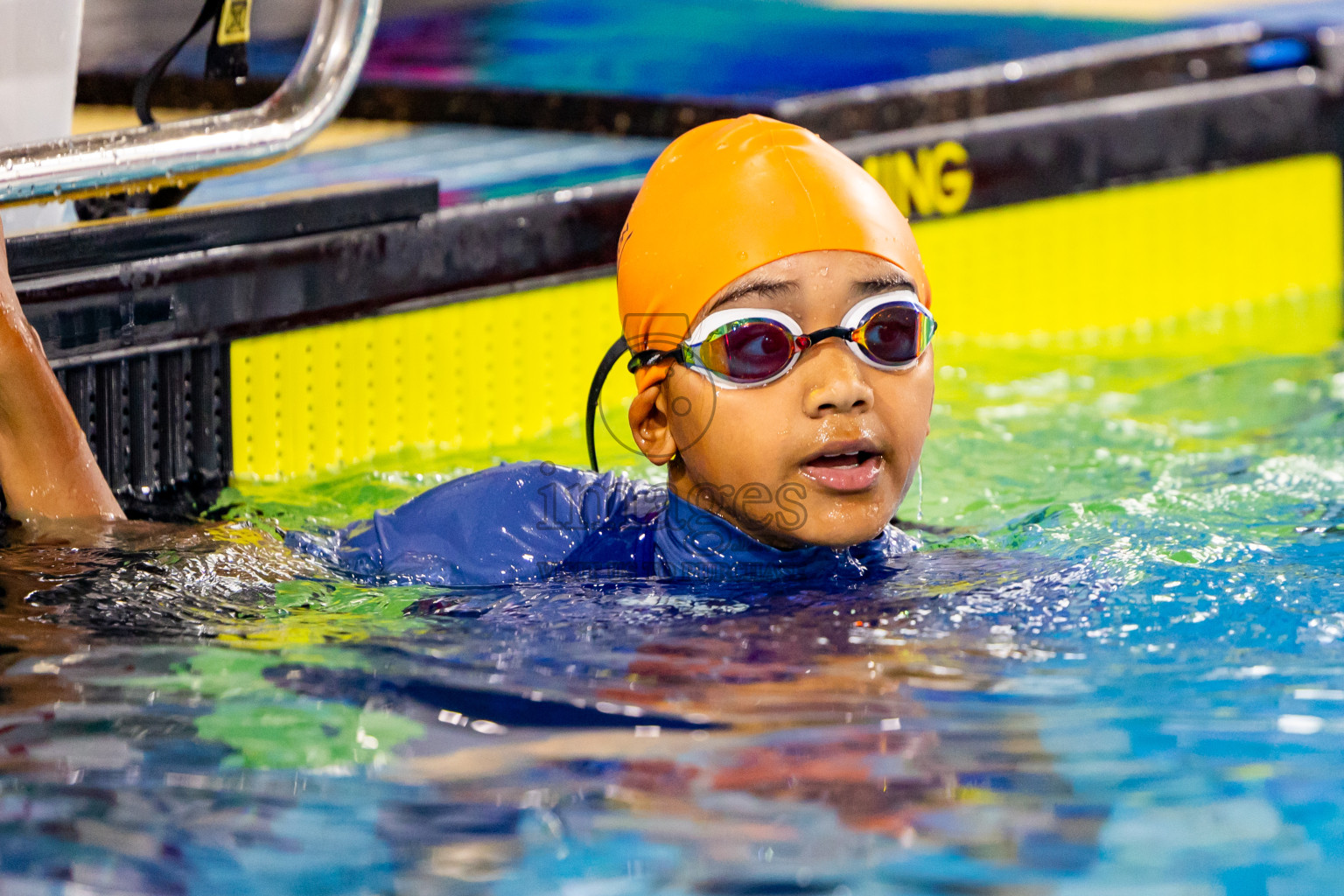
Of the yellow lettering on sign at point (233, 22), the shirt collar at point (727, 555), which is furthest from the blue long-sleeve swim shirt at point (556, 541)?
the yellow lettering on sign at point (233, 22)

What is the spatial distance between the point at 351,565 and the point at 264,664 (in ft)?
1.82

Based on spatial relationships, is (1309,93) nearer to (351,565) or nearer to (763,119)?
(763,119)

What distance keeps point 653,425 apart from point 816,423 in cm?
32

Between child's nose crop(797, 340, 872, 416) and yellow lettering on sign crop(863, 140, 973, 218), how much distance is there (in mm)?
2174

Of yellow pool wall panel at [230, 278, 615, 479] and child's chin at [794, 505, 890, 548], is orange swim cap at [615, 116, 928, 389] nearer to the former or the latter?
child's chin at [794, 505, 890, 548]

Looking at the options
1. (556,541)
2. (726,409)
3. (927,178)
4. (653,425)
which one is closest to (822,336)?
(726,409)

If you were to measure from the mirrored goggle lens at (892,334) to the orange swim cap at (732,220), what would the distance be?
0.39 ft

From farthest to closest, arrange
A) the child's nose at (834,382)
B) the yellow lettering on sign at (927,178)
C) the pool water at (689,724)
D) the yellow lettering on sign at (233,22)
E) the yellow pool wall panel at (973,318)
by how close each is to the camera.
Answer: the yellow lettering on sign at (927,178) → the yellow pool wall panel at (973,318) → the yellow lettering on sign at (233,22) → the child's nose at (834,382) → the pool water at (689,724)

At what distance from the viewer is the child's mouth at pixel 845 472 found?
2381mm

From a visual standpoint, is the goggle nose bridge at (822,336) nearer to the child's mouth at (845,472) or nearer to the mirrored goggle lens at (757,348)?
the mirrored goggle lens at (757,348)

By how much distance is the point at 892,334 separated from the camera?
2.41 metres

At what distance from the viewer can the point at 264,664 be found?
221 centimetres

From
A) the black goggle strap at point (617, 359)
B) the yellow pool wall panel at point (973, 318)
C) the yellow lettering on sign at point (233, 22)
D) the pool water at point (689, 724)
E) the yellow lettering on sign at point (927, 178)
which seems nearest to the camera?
the pool water at point (689, 724)

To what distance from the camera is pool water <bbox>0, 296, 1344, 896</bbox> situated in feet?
5.67
